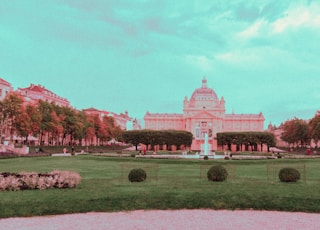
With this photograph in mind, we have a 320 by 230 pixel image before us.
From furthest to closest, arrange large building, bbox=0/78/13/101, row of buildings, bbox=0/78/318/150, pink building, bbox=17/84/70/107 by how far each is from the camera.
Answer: row of buildings, bbox=0/78/318/150, pink building, bbox=17/84/70/107, large building, bbox=0/78/13/101

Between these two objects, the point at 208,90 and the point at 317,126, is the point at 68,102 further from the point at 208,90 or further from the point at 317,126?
the point at 317,126

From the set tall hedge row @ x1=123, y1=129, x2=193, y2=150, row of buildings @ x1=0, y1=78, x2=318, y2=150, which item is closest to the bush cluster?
tall hedge row @ x1=123, y1=129, x2=193, y2=150

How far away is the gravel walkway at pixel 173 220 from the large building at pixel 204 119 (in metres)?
96.7

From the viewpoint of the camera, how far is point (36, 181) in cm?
1437

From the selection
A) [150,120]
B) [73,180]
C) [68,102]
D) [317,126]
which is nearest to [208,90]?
[150,120]

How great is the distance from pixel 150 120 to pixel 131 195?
108 meters

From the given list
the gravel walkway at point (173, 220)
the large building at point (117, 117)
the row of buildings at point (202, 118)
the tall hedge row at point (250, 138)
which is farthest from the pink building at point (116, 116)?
the gravel walkway at point (173, 220)

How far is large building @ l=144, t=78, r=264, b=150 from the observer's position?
363 feet

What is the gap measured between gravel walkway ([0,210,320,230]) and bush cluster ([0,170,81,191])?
12.7 feet

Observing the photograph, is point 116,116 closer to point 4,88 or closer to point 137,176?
point 4,88

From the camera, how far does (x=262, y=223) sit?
32.1 ft

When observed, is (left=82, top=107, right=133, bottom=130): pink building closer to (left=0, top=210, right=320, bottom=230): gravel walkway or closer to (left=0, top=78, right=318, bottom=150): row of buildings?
(left=0, top=78, right=318, bottom=150): row of buildings

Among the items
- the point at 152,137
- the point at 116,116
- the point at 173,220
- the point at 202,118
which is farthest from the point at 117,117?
the point at 173,220

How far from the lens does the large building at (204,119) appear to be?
11069cm
